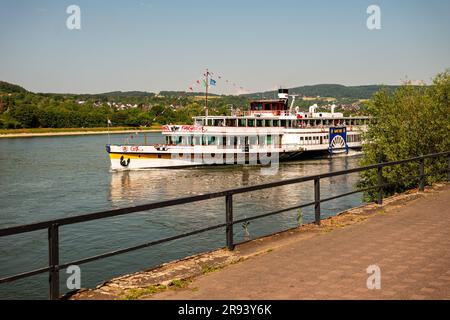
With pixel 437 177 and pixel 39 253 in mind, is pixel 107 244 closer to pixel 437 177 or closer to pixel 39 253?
pixel 39 253

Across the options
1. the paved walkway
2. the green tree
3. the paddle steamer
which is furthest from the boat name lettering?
the paved walkway

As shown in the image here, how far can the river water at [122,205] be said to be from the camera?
50.5 feet

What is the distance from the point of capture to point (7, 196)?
28703 mm

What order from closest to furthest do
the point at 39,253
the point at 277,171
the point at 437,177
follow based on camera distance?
1. the point at 39,253
2. the point at 437,177
3. the point at 277,171

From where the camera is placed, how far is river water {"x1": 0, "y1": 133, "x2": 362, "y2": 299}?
50.5 feet

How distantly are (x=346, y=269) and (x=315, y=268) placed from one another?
1.21ft

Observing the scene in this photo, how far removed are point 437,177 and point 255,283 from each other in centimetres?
1470

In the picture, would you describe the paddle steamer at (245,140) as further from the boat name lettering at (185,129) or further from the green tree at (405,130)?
the green tree at (405,130)

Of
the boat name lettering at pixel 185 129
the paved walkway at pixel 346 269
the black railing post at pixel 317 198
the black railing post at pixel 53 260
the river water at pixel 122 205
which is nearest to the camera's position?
the black railing post at pixel 53 260

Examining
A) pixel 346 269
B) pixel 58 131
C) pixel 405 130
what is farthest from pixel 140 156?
pixel 58 131

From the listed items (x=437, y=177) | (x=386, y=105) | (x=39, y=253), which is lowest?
(x=39, y=253)

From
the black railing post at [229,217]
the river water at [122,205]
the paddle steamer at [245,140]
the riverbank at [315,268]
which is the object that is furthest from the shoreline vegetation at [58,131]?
the black railing post at [229,217]

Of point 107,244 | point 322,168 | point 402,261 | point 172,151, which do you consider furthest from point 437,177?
point 172,151
